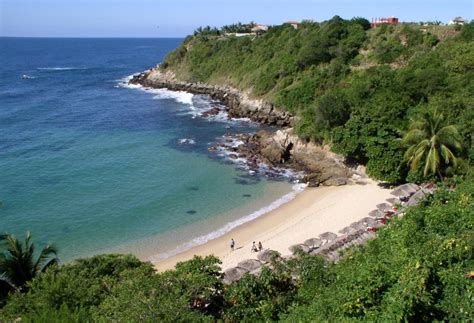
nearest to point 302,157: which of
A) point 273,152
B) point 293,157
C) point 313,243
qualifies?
point 293,157

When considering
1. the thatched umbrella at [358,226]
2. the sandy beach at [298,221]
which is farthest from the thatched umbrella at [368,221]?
the sandy beach at [298,221]

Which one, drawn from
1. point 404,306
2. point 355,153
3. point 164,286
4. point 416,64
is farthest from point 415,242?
point 416,64

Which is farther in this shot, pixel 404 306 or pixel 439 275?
pixel 439 275

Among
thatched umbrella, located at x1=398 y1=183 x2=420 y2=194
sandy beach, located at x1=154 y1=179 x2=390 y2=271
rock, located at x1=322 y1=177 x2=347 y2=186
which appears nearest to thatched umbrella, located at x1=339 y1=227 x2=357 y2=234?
sandy beach, located at x1=154 y1=179 x2=390 y2=271

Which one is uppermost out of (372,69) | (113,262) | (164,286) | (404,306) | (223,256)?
(372,69)

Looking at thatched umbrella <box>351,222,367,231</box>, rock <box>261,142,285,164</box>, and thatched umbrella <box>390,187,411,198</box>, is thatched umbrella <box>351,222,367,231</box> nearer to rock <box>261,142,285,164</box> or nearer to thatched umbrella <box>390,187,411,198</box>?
thatched umbrella <box>390,187,411,198</box>

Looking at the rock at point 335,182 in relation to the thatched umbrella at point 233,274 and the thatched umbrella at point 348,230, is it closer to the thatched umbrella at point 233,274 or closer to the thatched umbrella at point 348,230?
the thatched umbrella at point 348,230

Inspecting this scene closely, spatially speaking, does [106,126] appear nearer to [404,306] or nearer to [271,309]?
[271,309]
